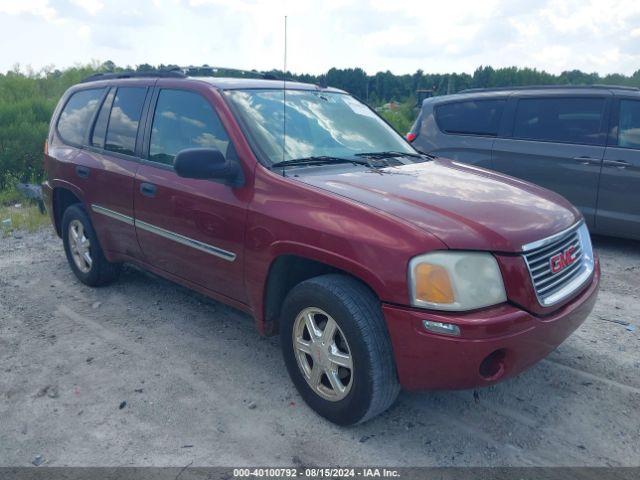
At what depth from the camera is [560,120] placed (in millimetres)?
6500

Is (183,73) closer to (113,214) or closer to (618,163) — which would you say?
(113,214)

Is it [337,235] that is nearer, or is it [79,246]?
[337,235]

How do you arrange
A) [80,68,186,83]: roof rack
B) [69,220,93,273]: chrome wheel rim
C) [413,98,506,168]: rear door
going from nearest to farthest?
[80,68,186,83]: roof rack, [69,220,93,273]: chrome wheel rim, [413,98,506,168]: rear door

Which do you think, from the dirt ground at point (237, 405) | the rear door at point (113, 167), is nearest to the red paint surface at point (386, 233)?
the rear door at point (113, 167)

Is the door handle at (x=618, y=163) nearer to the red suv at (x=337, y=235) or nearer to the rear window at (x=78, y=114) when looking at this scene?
the red suv at (x=337, y=235)

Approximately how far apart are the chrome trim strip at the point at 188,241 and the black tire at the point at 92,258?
3.01 ft

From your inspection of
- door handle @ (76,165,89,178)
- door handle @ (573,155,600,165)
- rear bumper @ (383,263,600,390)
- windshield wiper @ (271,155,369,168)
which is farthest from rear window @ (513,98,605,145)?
door handle @ (76,165,89,178)

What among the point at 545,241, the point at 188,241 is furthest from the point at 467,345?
the point at 188,241

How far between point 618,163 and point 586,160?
320 mm

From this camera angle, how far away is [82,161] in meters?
4.84

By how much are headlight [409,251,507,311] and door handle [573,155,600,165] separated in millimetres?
4199

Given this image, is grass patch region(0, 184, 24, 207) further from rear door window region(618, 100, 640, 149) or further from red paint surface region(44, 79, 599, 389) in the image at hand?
rear door window region(618, 100, 640, 149)

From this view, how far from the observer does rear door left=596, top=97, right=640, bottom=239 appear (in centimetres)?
589

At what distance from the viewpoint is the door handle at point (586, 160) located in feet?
20.1
